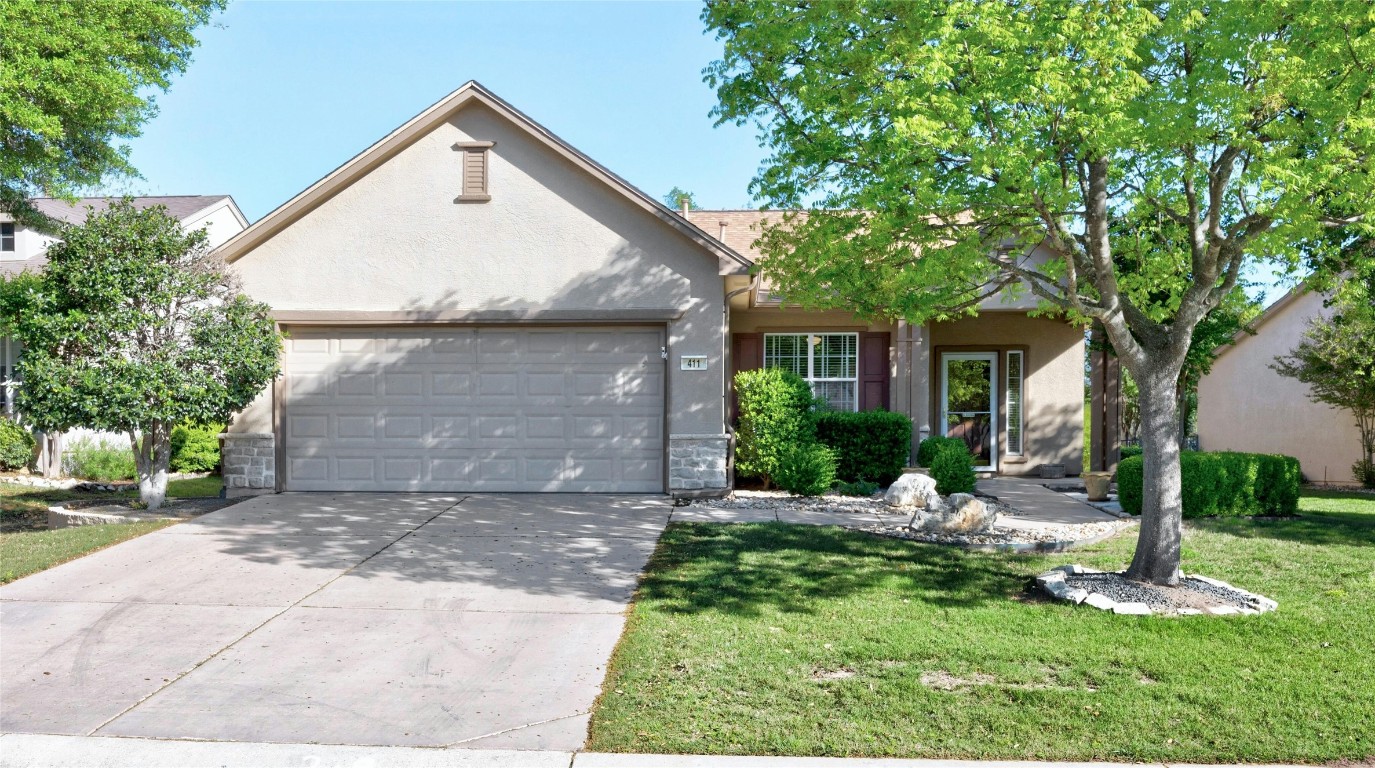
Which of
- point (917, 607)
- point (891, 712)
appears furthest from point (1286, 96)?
point (891, 712)

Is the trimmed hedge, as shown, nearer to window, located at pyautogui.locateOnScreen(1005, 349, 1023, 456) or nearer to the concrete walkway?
window, located at pyautogui.locateOnScreen(1005, 349, 1023, 456)

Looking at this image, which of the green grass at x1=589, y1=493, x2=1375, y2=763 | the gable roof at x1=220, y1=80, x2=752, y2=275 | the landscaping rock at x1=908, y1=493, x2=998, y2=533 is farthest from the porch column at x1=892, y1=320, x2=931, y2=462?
the green grass at x1=589, y1=493, x2=1375, y2=763

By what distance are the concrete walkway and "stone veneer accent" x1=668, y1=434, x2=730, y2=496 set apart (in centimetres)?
775

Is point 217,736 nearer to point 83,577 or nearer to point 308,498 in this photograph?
point 83,577

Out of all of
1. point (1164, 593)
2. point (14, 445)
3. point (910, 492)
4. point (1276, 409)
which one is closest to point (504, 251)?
point (910, 492)

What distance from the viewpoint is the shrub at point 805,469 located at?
1302cm


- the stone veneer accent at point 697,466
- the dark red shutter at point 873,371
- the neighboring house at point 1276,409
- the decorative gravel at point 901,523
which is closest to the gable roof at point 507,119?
the stone veneer accent at point 697,466

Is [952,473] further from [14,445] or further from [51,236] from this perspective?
[51,236]

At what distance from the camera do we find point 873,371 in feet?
51.4

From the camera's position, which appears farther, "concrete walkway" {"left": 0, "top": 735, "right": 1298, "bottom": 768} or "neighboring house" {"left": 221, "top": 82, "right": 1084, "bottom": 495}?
"neighboring house" {"left": 221, "top": 82, "right": 1084, "bottom": 495}

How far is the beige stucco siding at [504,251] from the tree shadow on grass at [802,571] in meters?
3.17

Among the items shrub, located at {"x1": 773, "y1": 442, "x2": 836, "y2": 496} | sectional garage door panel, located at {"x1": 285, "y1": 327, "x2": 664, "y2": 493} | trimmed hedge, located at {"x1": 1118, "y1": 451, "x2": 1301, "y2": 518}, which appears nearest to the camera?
trimmed hedge, located at {"x1": 1118, "y1": 451, "x2": 1301, "y2": 518}

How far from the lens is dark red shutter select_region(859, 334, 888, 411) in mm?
15625

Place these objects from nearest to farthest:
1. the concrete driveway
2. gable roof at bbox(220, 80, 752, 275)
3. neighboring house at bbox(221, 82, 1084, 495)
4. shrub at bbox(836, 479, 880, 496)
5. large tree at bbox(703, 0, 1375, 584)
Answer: the concrete driveway → large tree at bbox(703, 0, 1375, 584) → gable roof at bbox(220, 80, 752, 275) → neighboring house at bbox(221, 82, 1084, 495) → shrub at bbox(836, 479, 880, 496)
